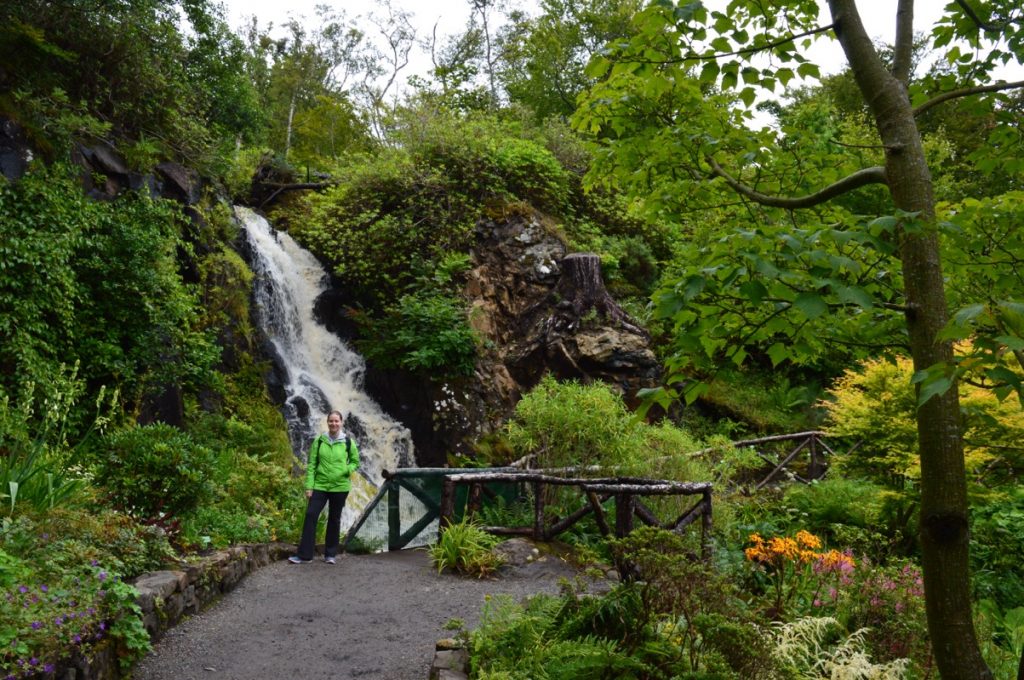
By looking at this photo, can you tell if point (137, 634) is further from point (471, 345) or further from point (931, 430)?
point (471, 345)

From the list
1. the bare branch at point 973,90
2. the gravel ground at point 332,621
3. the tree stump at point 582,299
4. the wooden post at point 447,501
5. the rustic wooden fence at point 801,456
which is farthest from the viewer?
the tree stump at point 582,299

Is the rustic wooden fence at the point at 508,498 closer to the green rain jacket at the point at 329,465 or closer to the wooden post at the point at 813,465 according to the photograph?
the green rain jacket at the point at 329,465

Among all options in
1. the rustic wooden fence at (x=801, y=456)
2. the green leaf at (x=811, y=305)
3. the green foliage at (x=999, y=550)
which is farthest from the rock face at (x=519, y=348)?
the green leaf at (x=811, y=305)

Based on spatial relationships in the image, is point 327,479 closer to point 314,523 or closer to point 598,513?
point 314,523

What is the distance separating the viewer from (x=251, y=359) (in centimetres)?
1380

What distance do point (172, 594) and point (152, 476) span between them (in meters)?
1.53

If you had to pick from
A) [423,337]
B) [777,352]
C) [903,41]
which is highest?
[903,41]

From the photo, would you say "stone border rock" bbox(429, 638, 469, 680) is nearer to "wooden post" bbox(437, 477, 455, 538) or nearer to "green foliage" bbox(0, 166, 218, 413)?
"wooden post" bbox(437, 477, 455, 538)

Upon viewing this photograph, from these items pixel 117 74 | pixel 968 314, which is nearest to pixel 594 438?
pixel 968 314

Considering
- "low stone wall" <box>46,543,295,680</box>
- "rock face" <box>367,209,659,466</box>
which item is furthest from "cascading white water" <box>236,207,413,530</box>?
"low stone wall" <box>46,543,295,680</box>

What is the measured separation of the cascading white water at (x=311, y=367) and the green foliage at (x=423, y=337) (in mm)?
744

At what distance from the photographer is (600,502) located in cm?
844

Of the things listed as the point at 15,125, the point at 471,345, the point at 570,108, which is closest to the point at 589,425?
the point at 471,345

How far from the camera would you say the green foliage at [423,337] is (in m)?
14.0
